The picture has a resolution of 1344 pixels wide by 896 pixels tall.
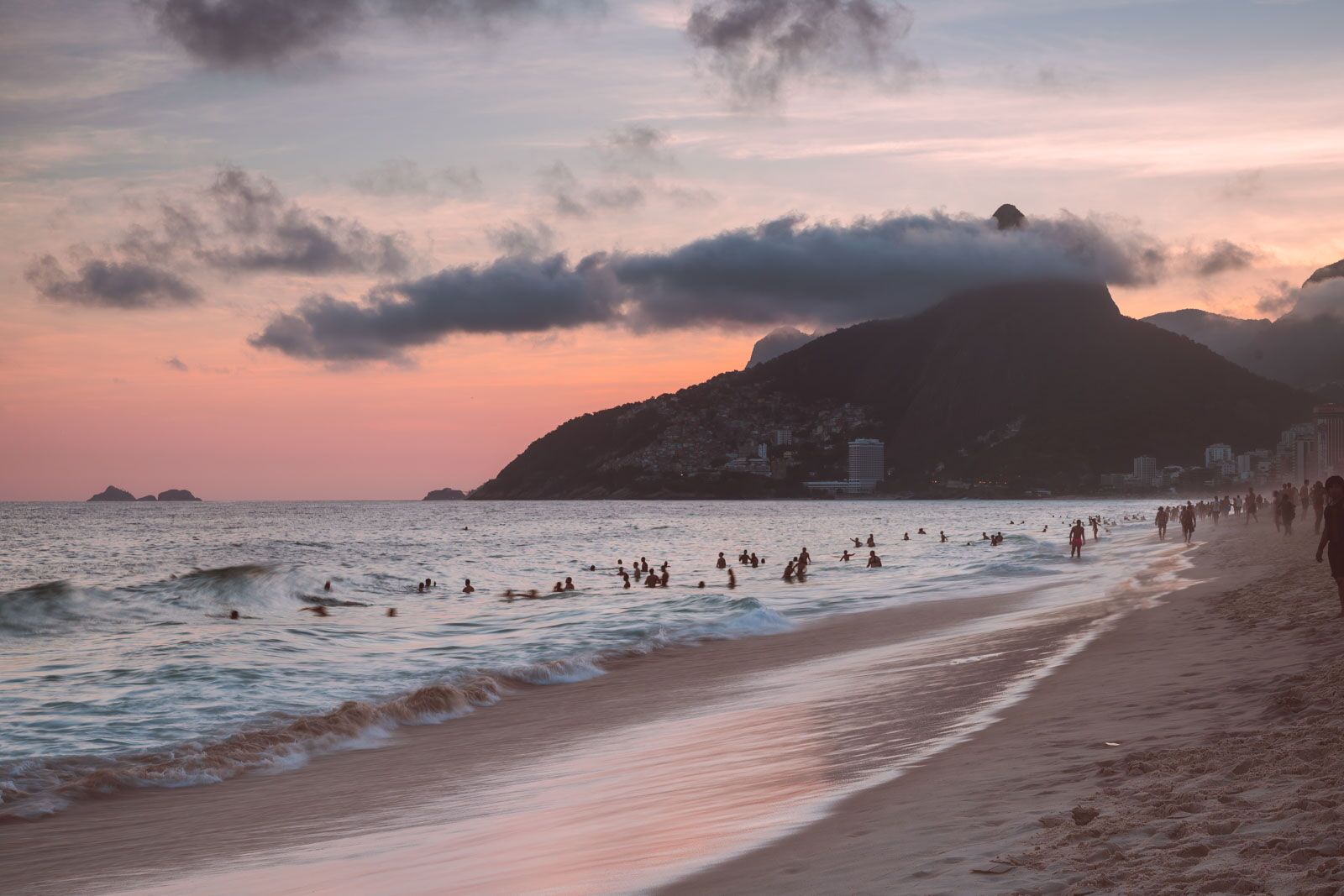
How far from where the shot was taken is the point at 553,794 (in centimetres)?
842

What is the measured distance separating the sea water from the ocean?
2.6 inches

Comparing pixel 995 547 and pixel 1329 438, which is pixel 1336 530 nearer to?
pixel 995 547

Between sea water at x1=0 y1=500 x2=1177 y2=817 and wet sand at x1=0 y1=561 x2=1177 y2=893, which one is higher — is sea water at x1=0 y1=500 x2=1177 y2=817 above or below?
below

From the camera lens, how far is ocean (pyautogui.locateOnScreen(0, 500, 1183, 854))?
1128cm

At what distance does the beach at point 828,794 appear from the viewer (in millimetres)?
5035

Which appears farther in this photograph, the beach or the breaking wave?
the breaking wave

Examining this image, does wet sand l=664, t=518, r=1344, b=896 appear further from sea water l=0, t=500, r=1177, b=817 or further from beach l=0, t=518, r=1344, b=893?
sea water l=0, t=500, r=1177, b=817

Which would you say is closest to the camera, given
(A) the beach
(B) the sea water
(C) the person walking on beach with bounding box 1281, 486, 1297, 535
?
(A) the beach

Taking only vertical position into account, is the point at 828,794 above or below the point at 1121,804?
below

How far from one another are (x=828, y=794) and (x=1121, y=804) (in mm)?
2092

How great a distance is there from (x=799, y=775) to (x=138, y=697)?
11.0m

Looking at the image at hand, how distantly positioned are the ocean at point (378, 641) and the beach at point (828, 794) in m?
0.36

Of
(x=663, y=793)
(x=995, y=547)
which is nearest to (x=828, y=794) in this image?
(x=663, y=793)

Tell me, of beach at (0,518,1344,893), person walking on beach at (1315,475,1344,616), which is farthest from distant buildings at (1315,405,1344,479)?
beach at (0,518,1344,893)
